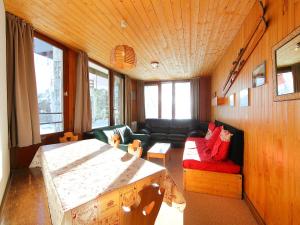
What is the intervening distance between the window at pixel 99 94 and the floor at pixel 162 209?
229 centimetres

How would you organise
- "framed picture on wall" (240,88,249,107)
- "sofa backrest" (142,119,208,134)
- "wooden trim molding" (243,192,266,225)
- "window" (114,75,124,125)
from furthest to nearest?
"sofa backrest" (142,119,208,134), "window" (114,75,124,125), "framed picture on wall" (240,88,249,107), "wooden trim molding" (243,192,266,225)

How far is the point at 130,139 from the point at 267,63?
11.9ft

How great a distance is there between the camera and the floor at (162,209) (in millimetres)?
1639

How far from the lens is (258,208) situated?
1.83 meters

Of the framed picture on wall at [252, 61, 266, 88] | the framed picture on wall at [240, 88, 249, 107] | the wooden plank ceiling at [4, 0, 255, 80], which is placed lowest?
the framed picture on wall at [240, 88, 249, 107]

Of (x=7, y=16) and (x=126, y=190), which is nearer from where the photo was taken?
(x=126, y=190)

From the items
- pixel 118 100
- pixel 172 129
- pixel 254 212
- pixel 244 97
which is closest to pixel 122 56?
pixel 244 97

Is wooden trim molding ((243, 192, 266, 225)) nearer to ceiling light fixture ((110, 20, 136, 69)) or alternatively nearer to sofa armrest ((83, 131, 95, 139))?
ceiling light fixture ((110, 20, 136, 69))

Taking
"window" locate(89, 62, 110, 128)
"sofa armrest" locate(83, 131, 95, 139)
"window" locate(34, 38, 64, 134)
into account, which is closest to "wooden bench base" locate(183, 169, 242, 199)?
"sofa armrest" locate(83, 131, 95, 139)

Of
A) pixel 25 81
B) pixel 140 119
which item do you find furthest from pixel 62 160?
pixel 140 119

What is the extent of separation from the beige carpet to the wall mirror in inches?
56.8

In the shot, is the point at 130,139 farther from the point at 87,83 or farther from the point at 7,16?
the point at 7,16

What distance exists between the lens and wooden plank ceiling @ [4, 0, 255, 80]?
1.92 metres

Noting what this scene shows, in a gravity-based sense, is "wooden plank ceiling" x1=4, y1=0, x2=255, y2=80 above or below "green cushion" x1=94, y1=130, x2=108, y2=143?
above
